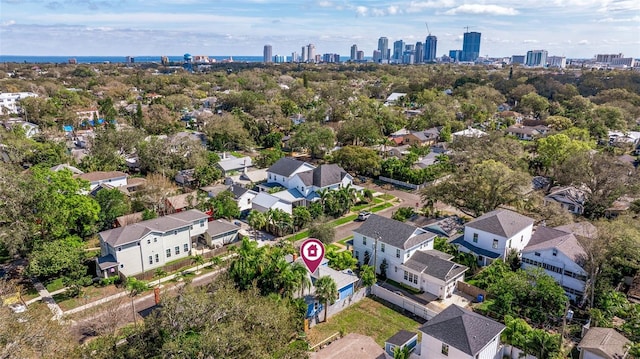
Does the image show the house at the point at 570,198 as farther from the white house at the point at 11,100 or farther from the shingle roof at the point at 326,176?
the white house at the point at 11,100

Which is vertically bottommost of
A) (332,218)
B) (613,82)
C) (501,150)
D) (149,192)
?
(332,218)

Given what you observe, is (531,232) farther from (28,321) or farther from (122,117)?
(122,117)

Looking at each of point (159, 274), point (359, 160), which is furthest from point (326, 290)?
point (359, 160)

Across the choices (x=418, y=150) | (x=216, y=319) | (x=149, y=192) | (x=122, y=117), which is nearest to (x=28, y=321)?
(x=216, y=319)

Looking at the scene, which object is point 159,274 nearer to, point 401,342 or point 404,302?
point 404,302

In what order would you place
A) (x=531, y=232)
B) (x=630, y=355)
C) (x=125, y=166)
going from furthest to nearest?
(x=125, y=166)
(x=531, y=232)
(x=630, y=355)

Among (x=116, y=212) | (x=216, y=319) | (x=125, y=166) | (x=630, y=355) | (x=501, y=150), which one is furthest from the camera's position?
(x=125, y=166)
